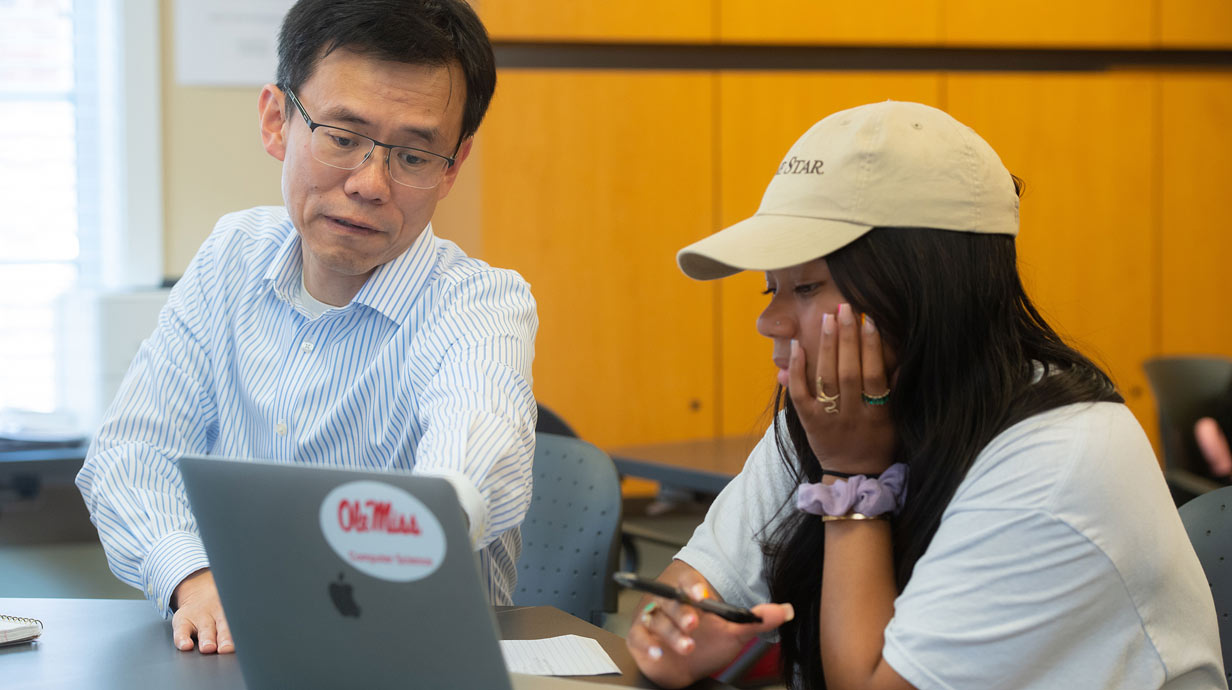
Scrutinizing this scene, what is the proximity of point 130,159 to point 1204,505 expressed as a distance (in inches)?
125

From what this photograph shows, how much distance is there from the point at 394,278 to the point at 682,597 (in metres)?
0.78

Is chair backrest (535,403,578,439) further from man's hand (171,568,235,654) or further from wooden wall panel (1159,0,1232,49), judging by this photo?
wooden wall panel (1159,0,1232,49)

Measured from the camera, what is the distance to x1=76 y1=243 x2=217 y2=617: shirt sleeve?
135 cm

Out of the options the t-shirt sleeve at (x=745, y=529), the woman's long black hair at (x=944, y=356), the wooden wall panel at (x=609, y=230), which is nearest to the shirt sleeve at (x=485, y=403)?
the t-shirt sleeve at (x=745, y=529)

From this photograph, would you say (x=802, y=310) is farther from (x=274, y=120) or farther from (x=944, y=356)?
(x=274, y=120)

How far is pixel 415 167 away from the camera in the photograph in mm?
1478

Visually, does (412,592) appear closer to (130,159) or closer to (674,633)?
(674,633)

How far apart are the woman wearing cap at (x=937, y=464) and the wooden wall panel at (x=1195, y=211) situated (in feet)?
13.2

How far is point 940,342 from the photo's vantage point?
1062 mm

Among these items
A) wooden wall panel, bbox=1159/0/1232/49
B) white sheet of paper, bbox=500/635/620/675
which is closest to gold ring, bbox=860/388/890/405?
white sheet of paper, bbox=500/635/620/675

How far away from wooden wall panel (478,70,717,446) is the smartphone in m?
3.24

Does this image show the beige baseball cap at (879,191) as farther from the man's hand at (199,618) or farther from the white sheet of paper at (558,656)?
the man's hand at (199,618)

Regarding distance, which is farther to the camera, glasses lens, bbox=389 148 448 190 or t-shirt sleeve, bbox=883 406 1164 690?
glasses lens, bbox=389 148 448 190

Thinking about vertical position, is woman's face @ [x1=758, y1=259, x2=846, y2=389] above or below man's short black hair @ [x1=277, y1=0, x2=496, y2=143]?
below
